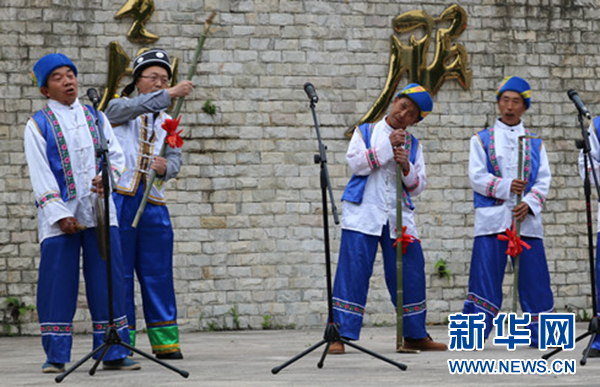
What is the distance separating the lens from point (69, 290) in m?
5.96

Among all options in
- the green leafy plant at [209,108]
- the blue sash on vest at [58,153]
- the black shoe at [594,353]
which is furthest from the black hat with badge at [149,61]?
the green leafy plant at [209,108]

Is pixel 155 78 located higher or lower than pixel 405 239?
higher

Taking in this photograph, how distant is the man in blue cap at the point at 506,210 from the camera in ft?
24.5

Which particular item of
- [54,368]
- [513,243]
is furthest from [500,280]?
[54,368]

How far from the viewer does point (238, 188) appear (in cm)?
1062

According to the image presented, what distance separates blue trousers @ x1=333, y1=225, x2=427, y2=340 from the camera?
707cm

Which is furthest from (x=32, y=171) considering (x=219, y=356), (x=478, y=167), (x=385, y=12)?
(x=385, y=12)

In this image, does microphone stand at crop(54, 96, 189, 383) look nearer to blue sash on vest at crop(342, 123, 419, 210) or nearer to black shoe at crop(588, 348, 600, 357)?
blue sash on vest at crop(342, 123, 419, 210)

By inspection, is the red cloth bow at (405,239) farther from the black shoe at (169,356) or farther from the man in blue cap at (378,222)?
the black shoe at (169,356)

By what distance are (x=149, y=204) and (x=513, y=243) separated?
8.16 feet

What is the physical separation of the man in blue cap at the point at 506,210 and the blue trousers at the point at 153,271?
216 centimetres

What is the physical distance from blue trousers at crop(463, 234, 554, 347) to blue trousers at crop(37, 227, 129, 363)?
2.63m

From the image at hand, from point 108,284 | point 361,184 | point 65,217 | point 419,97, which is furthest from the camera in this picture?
point 361,184

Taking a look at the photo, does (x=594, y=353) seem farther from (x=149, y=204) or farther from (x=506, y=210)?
(x=149, y=204)
